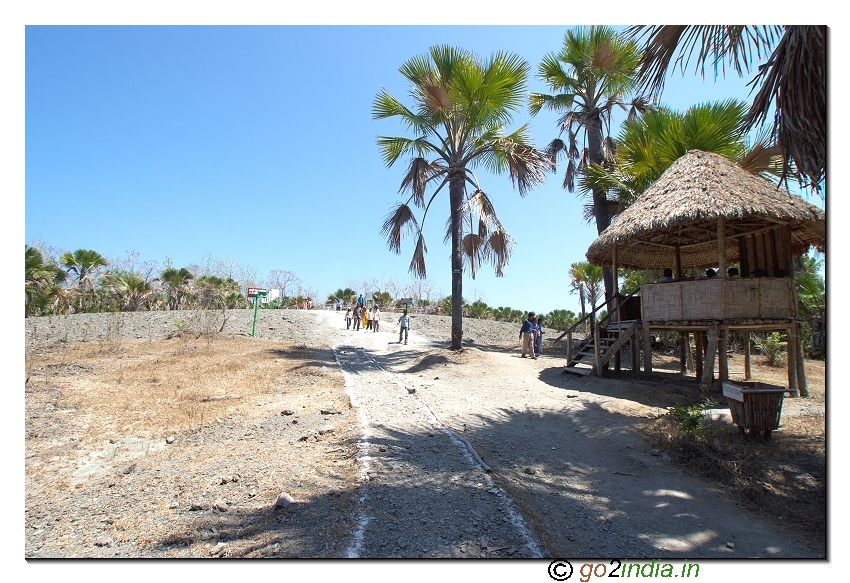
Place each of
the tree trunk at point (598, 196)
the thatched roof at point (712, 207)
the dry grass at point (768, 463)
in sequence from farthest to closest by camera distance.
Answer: the tree trunk at point (598, 196), the thatched roof at point (712, 207), the dry grass at point (768, 463)

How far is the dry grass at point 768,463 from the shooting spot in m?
4.22

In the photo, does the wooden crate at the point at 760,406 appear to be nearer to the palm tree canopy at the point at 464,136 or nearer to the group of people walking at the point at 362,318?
the palm tree canopy at the point at 464,136

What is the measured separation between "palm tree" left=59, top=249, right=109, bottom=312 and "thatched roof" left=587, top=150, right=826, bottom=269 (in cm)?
2846

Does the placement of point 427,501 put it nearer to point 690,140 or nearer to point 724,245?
point 724,245

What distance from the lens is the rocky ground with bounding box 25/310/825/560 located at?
3287 millimetres

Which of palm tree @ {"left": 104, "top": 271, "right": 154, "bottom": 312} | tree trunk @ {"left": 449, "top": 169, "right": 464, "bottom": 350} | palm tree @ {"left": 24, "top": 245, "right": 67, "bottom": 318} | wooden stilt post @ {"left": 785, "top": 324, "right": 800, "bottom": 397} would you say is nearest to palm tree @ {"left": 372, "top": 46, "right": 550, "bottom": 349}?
tree trunk @ {"left": 449, "top": 169, "right": 464, "bottom": 350}

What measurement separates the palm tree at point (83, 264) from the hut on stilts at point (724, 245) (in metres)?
28.3

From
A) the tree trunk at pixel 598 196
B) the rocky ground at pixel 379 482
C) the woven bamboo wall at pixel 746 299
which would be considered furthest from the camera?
the tree trunk at pixel 598 196

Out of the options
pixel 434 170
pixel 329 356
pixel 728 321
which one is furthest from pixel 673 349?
pixel 329 356

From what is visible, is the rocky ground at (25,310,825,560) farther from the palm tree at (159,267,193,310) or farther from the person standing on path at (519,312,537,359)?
the palm tree at (159,267,193,310)

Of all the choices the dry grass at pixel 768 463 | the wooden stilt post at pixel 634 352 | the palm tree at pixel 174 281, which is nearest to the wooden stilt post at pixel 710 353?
the dry grass at pixel 768 463

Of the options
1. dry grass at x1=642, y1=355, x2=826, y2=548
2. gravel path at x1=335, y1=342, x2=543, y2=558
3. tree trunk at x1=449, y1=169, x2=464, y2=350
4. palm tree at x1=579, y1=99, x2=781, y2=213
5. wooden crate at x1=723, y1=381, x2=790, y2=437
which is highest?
palm tree at x1=579, y1=99, x2=781, y2=213
